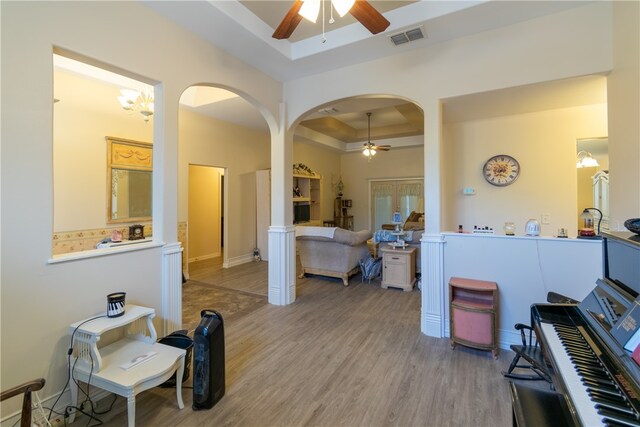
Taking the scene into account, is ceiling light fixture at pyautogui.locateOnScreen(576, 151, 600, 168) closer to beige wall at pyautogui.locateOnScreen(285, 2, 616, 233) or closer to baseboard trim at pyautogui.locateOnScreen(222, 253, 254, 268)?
beige wall at pyautogui.locateOnScreen(285, 2, 616, 233)

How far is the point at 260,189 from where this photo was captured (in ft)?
21.9

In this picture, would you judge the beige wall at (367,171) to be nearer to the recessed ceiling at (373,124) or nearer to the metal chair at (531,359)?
the recessed ceiling at (373,124)

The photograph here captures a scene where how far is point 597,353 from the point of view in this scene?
129 cm

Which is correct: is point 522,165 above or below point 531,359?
above

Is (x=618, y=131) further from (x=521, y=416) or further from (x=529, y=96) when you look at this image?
(x=521, y=416)

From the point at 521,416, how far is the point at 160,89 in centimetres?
328

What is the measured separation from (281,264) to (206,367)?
198cm

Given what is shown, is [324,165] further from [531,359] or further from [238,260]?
[531,359]

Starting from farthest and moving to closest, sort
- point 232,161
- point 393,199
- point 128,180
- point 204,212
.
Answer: point 393,199
point 204,212
point 232,161
point 128,180

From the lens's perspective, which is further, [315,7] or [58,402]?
[315,7]

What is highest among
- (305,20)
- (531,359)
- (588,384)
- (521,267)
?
(305,20)

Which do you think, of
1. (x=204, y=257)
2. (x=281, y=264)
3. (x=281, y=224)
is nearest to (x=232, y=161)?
(x=204, y=257)

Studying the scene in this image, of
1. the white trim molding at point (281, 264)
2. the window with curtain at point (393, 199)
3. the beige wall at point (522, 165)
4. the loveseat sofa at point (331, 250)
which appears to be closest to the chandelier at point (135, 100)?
the white trim molding at point (281, 264)

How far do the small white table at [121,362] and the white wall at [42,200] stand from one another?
0.16 metres
